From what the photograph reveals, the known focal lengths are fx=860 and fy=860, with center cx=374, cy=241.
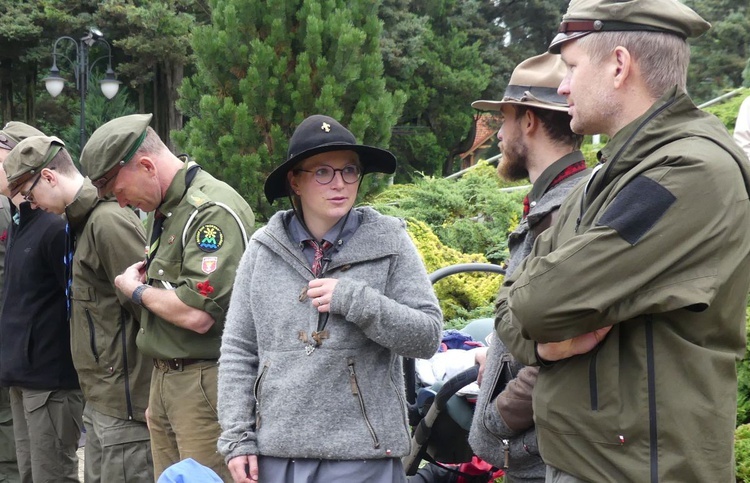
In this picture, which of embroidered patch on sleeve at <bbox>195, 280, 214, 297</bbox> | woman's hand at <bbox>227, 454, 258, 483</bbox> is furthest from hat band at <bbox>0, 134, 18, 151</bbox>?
woman's hand at <bbox>227, 454, 258, 483</bbox>

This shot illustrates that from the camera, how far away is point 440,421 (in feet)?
11.4

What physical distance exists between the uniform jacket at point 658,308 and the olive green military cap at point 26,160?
11.8ft

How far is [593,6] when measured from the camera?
2299 millimetres

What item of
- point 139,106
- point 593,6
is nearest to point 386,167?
point 593,6

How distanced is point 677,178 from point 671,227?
4.6 inches

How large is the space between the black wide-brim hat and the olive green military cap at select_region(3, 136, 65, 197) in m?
2.15

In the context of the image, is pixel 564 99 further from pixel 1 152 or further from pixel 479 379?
pixel 1 152

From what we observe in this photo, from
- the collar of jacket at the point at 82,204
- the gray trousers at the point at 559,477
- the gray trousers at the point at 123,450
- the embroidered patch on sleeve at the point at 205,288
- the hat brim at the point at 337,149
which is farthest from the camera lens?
the collar of jacket at the point at 82,204

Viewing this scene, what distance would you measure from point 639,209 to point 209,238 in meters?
2.37

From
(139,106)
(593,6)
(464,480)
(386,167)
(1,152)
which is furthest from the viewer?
(139,106)

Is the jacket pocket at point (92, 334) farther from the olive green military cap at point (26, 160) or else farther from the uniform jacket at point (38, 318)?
the olive green military cap at point (26, 160)

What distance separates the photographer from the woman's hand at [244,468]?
298 cm

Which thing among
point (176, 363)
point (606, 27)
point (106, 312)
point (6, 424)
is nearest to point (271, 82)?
point (6, 424)

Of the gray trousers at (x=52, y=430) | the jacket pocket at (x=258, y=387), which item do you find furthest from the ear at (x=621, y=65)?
the gray trousers at (x=52, y=430)
